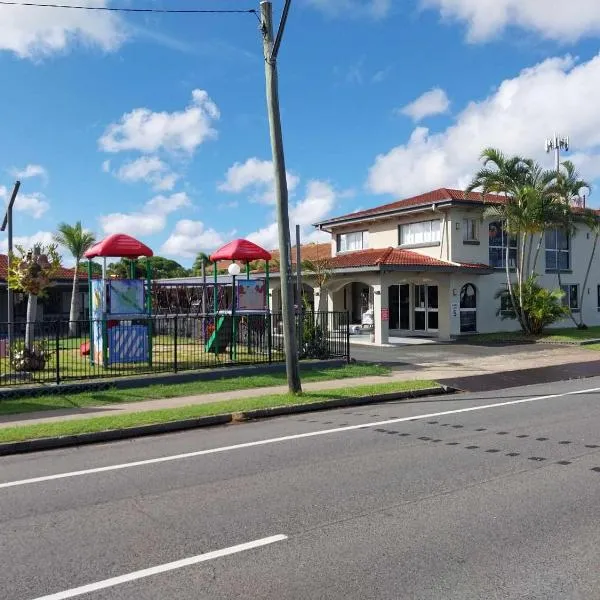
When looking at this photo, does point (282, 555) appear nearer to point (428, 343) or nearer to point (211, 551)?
point (211, 551)

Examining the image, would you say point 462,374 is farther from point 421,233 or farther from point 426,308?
point 421,233

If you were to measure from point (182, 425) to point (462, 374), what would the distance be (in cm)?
847

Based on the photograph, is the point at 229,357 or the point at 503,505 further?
the point at 229,357

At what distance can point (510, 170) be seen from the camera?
86.8 feet

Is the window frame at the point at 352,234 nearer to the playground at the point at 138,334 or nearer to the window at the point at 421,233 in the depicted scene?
the window at the point at 421,233

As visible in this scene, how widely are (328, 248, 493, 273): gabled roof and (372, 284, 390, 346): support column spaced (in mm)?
1061

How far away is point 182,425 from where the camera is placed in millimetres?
10117

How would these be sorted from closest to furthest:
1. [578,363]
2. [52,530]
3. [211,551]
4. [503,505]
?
[211,551]
[52,530]
[503,505]
[578,363]

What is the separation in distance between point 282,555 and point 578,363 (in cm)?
1628

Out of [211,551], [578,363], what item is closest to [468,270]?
→ [578,363]

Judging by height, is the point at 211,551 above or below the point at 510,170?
below

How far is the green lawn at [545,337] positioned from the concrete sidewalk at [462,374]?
2394mm

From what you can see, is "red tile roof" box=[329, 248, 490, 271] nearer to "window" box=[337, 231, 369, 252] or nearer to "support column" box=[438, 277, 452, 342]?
"support column" box=[438, 277, 452, 342]

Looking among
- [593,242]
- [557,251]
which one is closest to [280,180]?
[557,251]
